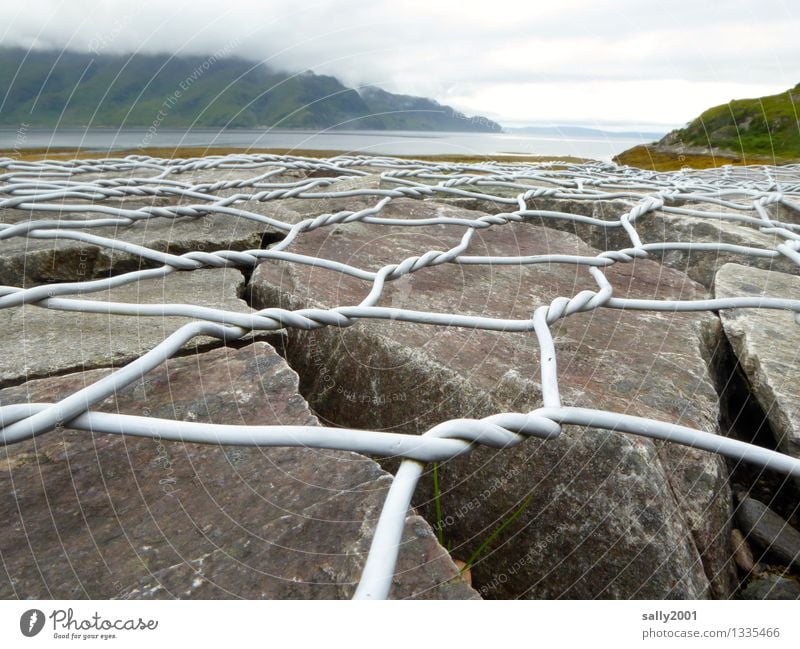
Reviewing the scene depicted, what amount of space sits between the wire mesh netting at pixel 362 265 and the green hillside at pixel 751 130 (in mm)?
1714

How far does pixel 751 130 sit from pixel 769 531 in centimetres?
474

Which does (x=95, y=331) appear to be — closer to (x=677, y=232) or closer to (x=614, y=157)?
(x=677, y=232)

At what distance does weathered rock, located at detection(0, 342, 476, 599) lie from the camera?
11.8 inches

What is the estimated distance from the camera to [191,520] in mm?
334

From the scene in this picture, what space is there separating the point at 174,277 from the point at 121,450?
1.22 feet

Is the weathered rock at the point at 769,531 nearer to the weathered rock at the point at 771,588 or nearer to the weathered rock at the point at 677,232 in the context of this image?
the weathered rock at the point at 771,588

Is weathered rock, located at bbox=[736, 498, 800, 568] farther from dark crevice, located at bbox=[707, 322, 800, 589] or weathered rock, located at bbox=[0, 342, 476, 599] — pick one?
weathered rock, located at bbox=[0, 342, 476, 599]

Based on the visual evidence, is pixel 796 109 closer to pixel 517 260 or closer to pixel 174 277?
pixel 517 260

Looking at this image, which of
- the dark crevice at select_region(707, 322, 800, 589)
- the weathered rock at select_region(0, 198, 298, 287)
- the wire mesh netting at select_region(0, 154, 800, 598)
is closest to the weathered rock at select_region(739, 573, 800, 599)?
the dark crevice at select_region(707, 322, 800, 589)

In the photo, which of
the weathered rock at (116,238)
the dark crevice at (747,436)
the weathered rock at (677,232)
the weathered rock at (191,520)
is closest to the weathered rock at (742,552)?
the dark crevice at (747,436)

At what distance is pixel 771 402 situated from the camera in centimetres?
51

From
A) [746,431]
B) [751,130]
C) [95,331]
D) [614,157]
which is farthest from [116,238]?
[751,130]

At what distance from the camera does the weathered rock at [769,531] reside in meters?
0.48
